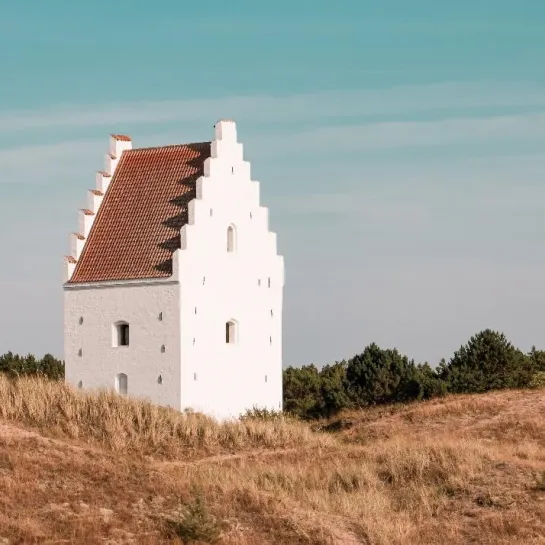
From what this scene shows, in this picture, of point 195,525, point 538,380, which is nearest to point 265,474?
point 195,525

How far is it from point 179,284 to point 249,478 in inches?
663

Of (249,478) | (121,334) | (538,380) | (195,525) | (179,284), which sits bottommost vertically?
(195,525)

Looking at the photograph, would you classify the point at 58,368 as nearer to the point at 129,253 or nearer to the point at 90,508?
the point at 129,253

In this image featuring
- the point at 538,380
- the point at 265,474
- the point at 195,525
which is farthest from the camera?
the point at 538,380

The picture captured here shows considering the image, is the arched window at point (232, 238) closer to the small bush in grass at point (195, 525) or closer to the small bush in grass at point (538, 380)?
the small bush in grass at point (538, 380)

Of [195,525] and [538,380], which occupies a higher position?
[538,380]

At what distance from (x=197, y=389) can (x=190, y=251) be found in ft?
16.7

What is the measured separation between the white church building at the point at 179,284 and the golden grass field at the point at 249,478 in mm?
8174

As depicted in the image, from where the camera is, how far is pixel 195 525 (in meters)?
21.6

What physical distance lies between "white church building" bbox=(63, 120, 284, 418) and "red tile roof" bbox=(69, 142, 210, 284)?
5 cm

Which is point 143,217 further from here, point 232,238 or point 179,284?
point 179,284

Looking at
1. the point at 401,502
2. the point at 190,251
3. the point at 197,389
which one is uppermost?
the point at 190,251

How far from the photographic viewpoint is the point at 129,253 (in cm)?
4400

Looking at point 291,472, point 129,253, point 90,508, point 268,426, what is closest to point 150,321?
point 129,253
